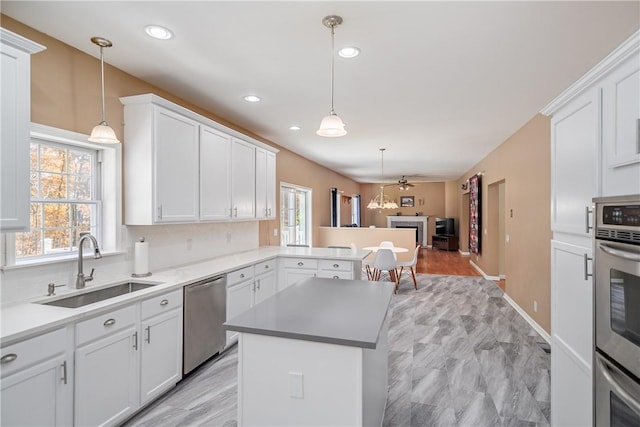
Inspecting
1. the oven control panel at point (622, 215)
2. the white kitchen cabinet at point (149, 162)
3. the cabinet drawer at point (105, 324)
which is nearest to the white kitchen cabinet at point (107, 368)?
the cabinet drawer at point (105, 324)

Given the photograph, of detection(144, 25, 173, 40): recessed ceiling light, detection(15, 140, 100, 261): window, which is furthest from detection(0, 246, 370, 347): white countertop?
detection(144, 25, 173, 40): recessed ceiling light

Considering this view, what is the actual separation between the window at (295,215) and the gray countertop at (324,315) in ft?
11.9

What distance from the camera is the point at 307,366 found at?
156 cm

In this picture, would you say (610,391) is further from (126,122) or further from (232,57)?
(126,122)

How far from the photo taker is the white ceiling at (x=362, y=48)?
194 cm

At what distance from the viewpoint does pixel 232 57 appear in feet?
8.32

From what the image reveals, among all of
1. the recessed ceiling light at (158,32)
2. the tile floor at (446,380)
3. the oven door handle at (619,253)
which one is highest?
the recessed ceiling light at (158,32)

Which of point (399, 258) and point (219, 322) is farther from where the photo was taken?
point (399, 258)

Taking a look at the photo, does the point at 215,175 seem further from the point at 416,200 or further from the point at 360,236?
the point at 416,200

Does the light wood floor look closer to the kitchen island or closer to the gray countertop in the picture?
the gray countertop

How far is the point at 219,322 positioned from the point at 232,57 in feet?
7.77

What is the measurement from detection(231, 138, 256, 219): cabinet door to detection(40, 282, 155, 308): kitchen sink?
4.57ft

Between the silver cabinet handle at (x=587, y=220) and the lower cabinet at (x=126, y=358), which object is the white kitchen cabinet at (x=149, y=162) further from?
the silver cabinet handle at (x=587, y=220)

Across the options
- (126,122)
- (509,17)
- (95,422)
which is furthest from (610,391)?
(126,122)
